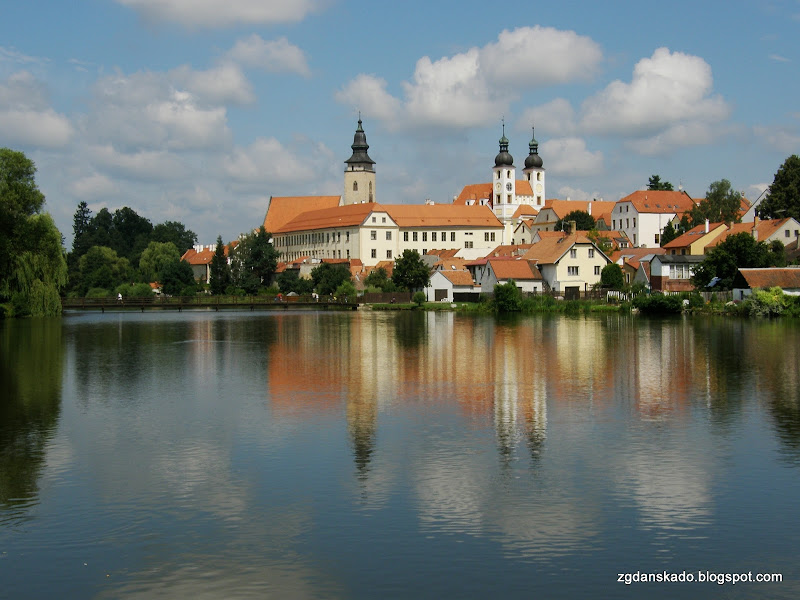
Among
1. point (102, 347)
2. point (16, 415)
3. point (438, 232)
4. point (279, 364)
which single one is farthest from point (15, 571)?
point (438, 232)

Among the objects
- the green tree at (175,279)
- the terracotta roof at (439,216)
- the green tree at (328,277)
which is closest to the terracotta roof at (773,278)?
the green tree at (328,277)

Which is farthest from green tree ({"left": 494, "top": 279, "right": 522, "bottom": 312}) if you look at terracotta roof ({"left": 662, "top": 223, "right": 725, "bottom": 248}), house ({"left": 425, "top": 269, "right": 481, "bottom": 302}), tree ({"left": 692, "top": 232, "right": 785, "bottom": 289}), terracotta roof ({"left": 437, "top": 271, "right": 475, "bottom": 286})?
terracotta roof ({"left": 662, "top": 223, "right": 725, "bottom": 248})

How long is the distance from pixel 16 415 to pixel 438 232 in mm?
93926

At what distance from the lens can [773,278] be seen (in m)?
51.8

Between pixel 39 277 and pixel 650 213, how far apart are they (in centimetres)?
6932

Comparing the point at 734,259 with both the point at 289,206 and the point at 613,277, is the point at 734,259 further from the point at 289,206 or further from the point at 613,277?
the point at 289,206

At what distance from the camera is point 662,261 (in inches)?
2557

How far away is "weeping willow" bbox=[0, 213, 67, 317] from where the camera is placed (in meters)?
49.2

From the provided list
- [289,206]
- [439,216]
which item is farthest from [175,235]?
[439,216]

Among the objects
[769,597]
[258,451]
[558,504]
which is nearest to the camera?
[769,597]

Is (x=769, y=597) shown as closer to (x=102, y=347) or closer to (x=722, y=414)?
(x=722, y=414)

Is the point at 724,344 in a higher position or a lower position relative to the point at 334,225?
lower

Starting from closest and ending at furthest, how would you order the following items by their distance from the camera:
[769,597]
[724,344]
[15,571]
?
[769,597]
[15,571]
[724,344]

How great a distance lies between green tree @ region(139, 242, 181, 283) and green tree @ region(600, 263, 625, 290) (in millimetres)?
53503
